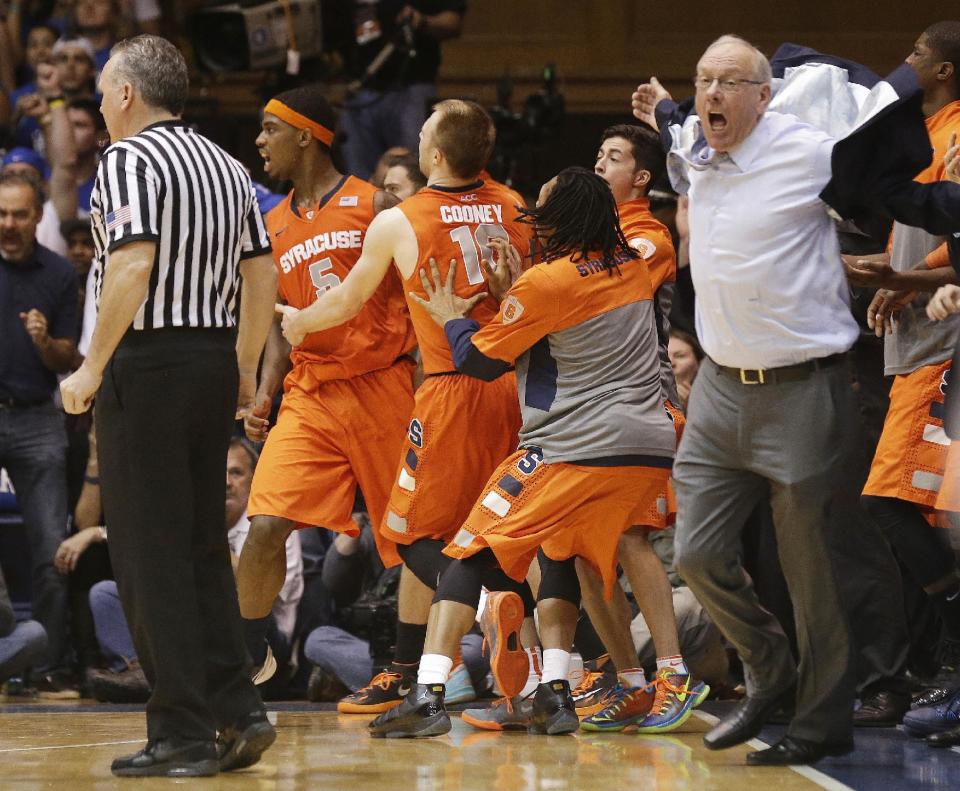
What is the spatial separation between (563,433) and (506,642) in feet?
2.40

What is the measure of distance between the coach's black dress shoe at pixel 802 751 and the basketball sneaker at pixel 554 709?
33.2 inches

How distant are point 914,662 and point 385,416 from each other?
7.47 feet

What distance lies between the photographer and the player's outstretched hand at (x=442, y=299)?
529 cm

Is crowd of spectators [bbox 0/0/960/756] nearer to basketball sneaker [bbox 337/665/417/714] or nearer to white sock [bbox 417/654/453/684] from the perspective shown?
basketball sneaker [bbox 337/665/417/714]

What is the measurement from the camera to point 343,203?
5.89 meters

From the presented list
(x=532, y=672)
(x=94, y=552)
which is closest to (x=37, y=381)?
(x=94, y=552)

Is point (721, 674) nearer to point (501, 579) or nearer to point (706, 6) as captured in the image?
point (501, 579)

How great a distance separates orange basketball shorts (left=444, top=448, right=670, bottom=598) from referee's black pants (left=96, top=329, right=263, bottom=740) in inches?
42.7

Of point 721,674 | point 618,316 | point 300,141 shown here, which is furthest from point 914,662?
point 300,141

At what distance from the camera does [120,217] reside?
4117 mm

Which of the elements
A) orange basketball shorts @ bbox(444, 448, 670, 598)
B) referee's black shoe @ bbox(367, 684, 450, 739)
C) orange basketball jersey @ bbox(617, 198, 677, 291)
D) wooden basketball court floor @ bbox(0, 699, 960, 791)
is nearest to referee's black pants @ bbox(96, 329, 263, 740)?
wooden basketball court floor @ bbox(0, 699, 960, 791)

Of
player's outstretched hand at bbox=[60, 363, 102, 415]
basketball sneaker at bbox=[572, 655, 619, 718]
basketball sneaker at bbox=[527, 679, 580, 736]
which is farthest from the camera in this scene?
basketball sneaker at bbox=[572, 655, 619, 718]

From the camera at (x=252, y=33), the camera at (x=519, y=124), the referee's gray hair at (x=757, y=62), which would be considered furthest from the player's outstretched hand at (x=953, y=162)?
the camera at (x=252, y=33)

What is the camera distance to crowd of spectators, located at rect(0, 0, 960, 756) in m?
6.21
